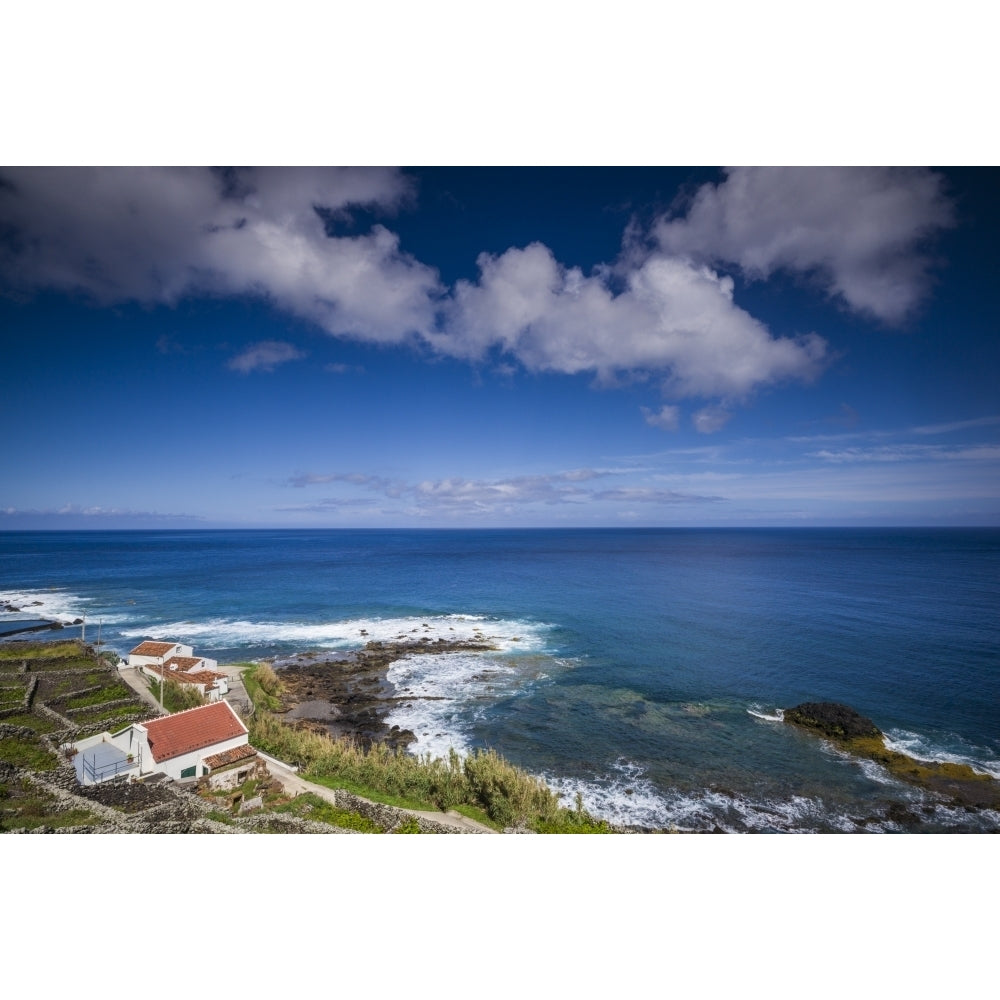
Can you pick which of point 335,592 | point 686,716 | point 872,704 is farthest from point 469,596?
point 872,704

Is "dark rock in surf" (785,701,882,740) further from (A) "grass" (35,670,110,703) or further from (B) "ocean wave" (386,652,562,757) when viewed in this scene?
(A) "grass" (35,670,110,703)

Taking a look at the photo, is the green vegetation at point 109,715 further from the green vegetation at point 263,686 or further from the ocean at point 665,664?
the ocean at point 665,664

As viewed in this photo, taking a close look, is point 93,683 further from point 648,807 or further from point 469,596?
point 469,596

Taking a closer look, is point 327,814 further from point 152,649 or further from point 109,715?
point 152,649

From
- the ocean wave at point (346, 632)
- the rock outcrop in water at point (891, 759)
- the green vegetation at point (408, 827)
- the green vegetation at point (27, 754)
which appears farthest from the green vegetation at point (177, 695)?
the rock outcrop in water at point (891, 759)

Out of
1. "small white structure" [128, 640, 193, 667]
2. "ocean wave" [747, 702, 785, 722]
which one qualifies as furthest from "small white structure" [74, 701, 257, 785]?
"ocean wave" [747, 702, 785, 722]

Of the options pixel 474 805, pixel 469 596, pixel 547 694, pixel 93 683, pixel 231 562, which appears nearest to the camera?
pixel 474 805

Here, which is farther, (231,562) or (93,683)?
(231,562)
